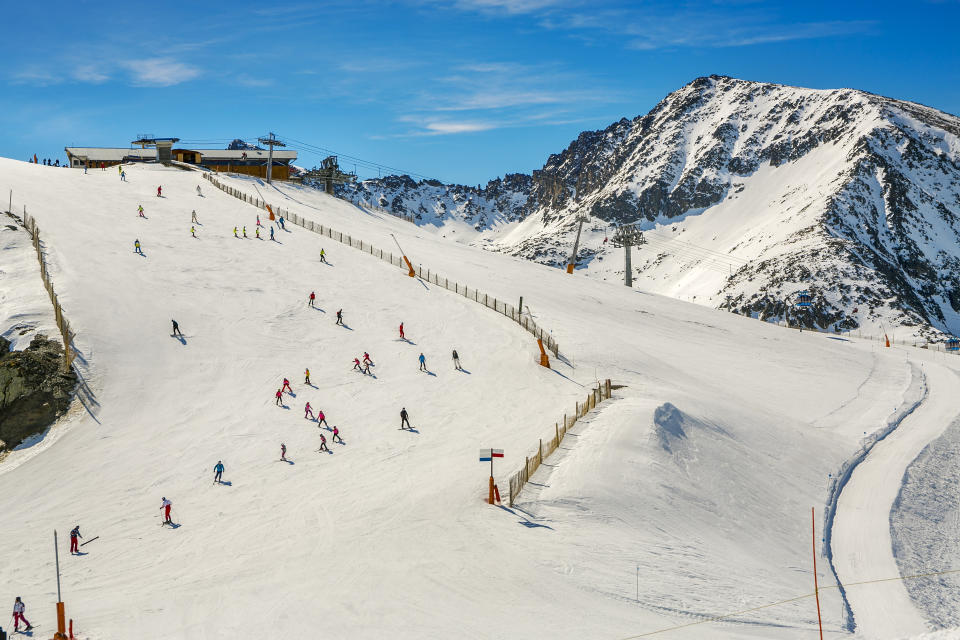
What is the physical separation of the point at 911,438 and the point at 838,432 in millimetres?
3877

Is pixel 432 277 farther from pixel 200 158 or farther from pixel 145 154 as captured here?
pixel 145 154

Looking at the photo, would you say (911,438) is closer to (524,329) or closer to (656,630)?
(524,329)

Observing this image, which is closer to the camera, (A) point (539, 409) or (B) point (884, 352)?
(A) point (539, 409)

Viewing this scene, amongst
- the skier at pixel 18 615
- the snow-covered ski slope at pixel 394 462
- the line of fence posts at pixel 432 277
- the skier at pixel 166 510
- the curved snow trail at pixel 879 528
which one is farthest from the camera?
the line of fence posts at pixel 432 277

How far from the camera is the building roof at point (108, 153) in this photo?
109000 millimetres

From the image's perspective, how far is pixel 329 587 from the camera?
20781mm

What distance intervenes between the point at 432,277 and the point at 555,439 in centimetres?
3225

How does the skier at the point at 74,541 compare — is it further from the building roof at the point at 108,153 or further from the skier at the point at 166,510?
the building roof at the point at 108,153

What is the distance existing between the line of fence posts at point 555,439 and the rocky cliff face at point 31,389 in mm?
22182

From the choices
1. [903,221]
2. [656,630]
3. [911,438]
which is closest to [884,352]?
[911,438]

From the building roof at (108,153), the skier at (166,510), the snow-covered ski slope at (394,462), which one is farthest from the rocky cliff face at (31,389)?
the building roof at (108,153)

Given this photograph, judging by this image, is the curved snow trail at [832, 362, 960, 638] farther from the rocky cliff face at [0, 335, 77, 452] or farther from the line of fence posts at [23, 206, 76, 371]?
the line of fence posts at [23, 206, 76, 371]

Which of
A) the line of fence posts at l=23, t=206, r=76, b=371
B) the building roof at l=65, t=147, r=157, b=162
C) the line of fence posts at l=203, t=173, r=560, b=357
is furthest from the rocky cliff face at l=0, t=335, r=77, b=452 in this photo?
the building roof at l=65, t=147, r=157, b=162

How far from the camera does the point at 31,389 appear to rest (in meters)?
34.8
